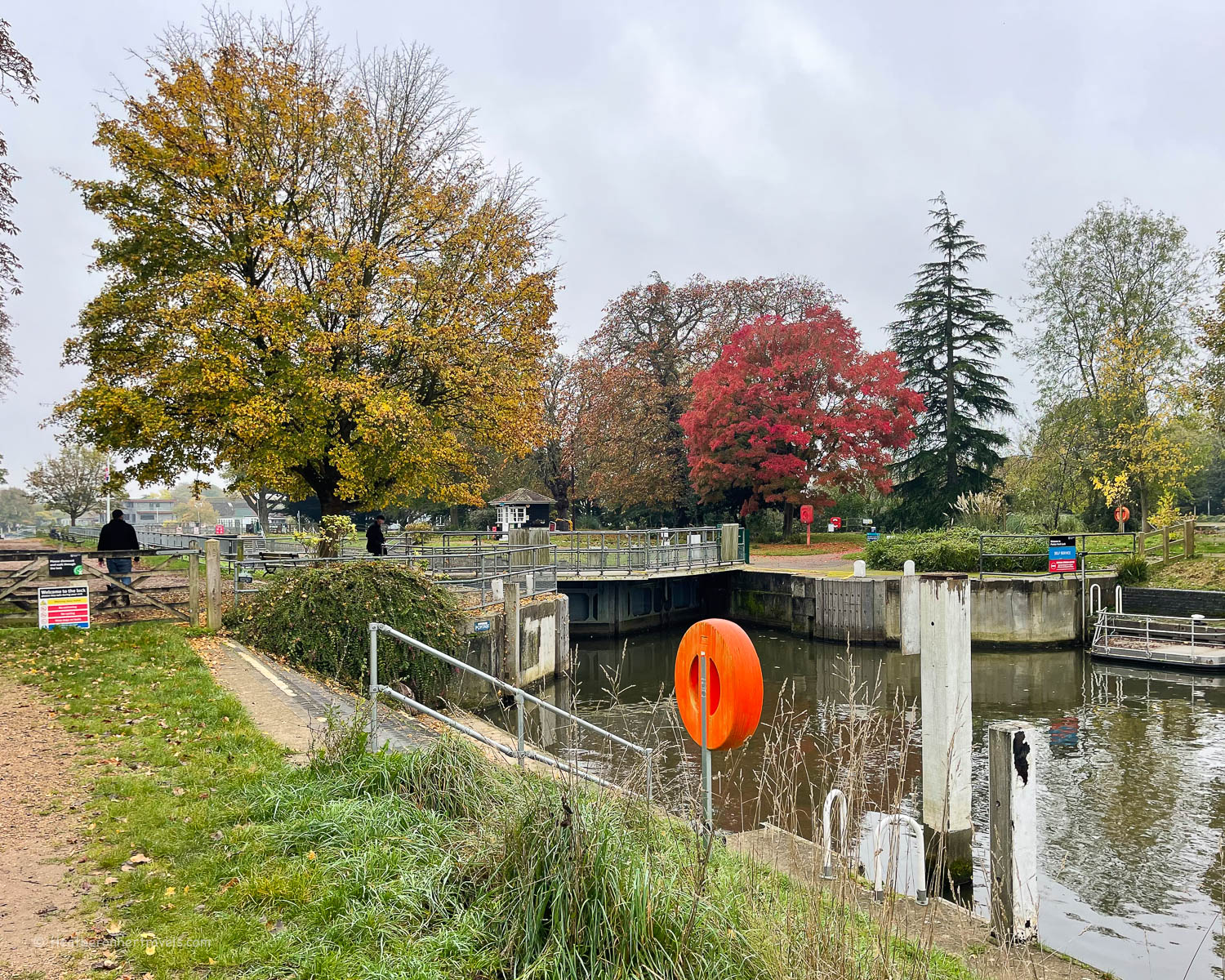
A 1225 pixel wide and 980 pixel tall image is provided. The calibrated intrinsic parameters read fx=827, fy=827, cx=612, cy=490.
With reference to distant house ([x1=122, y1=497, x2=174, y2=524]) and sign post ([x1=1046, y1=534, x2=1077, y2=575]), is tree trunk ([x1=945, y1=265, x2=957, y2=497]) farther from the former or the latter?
distant house ([x1=122, y1=497, x2=174, y2=524])

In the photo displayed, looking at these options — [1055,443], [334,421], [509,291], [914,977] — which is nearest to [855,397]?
[1055,443]

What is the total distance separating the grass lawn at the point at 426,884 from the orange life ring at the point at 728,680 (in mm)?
976

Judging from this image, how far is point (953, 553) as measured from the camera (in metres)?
25.1

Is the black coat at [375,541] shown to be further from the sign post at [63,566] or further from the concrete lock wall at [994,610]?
the concrete lock wall at [994,610]

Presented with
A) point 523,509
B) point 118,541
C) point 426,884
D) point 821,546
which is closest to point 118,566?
point 118,541

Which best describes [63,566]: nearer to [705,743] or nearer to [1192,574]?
[705,743]

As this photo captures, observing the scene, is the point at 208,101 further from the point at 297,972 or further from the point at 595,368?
the point at 595,368

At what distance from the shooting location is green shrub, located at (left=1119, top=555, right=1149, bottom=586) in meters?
24.1

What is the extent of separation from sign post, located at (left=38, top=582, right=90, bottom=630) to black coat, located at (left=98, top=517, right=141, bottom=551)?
7.25 ft

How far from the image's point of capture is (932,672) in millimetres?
8703

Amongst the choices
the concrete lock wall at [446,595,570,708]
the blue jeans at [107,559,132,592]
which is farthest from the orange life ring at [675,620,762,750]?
the blue jeans at [107,559,132,592]

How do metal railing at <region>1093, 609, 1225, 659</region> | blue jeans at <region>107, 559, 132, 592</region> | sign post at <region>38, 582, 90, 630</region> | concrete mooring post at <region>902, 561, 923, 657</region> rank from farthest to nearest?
metal railing at <region>1093, 609, 1225, 659</region> < blue jeans at <region>107, 559, 132, 592</region> < sign post at <region>38, 582, 90, 630</region> < concrete mooring post at <region>902, 561, 923, 657</region>

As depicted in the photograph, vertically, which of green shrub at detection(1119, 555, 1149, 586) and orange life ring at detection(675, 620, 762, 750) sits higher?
orange life ring at detection(675, 620, 762, 750)

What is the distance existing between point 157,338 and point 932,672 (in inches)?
626
